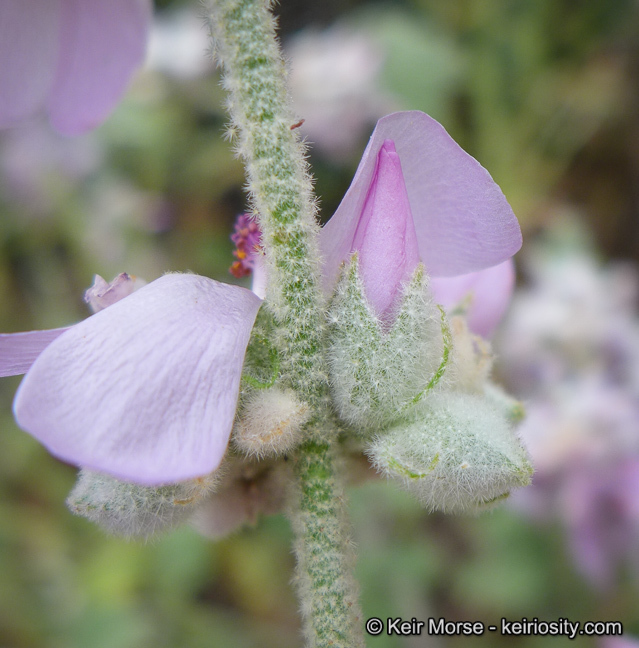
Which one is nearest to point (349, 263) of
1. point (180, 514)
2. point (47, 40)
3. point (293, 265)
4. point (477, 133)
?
point (293, 265)

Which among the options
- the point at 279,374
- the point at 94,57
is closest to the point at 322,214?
the point at 94,57

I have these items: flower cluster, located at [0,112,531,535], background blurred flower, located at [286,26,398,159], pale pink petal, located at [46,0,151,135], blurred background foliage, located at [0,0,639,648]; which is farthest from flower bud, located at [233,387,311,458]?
background blurred flower, located at [286,26,398,159]

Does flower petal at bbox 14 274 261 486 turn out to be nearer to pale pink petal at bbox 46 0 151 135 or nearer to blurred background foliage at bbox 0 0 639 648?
pale pink petal at bbox 46 0 151 135

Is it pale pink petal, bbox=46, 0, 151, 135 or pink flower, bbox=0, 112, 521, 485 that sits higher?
pale pink petal, bbox=46, 0, 151, 135

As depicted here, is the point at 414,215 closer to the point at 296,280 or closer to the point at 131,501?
the point at 296,280

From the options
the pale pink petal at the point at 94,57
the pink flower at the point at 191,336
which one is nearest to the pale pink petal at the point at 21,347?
the pink flower at the point at 191,336

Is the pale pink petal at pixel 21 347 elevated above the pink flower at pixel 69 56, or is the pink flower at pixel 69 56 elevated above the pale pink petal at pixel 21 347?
the pink flower at pixel 69 56

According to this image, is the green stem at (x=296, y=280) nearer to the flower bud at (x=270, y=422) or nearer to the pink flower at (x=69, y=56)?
the flower bud at (x=270, y=422)
